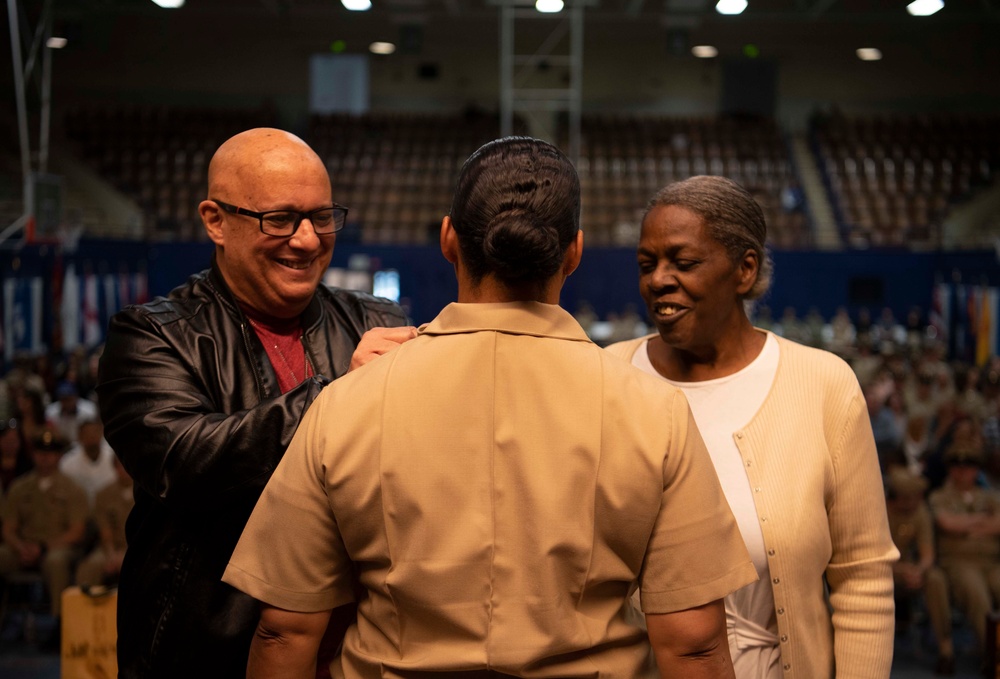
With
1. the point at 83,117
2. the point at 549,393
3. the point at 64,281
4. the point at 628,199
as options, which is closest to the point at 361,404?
the point at 549,393

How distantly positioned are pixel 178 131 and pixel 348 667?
17.9 m

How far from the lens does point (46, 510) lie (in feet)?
18.7

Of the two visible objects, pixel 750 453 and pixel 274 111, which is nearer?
pixel 750 453

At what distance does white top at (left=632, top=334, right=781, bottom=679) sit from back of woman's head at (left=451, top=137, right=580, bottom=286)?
696mm

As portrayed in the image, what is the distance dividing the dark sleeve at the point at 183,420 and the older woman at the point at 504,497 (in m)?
0.22

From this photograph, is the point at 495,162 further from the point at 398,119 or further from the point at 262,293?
the point at 398,119

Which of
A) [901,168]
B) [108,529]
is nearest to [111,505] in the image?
[108,529]

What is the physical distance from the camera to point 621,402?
1.20 meters

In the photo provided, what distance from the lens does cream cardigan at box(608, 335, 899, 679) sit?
169 cm

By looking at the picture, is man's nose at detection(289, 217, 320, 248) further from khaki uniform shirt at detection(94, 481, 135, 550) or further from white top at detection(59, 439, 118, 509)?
white top at detection(59, 439, 118, 509)

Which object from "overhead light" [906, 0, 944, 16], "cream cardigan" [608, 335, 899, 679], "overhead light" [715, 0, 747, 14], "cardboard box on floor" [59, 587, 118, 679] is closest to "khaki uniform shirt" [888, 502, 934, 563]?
"cardboard box on floor" [59, 587, 118, 679]

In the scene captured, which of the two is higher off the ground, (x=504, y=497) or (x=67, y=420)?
(x=504, y=497)

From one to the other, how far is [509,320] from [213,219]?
31.6 inches

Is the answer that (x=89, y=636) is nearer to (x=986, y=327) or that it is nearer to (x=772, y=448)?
(x=772, y=448)
